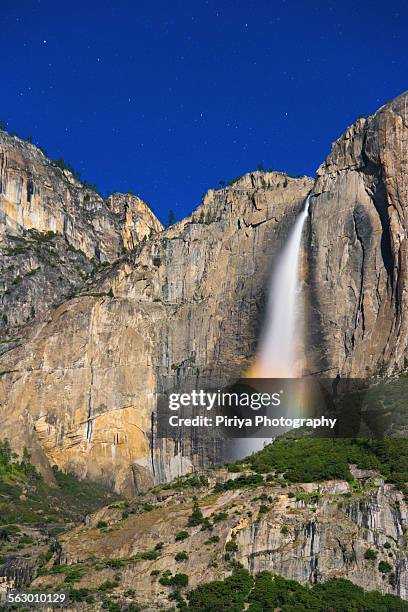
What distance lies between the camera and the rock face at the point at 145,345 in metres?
119

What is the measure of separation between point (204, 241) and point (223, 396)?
60.5 ft

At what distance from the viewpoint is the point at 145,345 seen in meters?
124

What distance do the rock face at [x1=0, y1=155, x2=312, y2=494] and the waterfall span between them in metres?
1.44

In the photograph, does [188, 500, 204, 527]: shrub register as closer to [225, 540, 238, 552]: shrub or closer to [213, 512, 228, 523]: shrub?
[213, 512, 228, 523]: shrub

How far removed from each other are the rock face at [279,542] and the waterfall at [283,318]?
106 feet

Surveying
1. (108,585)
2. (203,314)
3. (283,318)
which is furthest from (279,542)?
(203,314)

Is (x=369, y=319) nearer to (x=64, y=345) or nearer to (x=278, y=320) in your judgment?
(x=278, y=320)

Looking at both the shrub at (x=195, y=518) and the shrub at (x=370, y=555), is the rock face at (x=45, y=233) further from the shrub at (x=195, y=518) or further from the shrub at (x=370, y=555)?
the shrub at (x=370, y=555)

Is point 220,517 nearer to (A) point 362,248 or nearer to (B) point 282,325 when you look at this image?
(B) point 282,325

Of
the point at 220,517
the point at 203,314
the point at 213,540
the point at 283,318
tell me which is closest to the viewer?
the point at 213,540

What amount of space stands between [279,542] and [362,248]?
136 feet

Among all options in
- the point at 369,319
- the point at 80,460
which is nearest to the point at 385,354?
the point at 369,319

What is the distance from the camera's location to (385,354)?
347ft

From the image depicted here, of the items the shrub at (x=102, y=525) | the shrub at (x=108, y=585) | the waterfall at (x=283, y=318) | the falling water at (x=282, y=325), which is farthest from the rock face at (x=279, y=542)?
the waterfall at (x=283, y=318)
